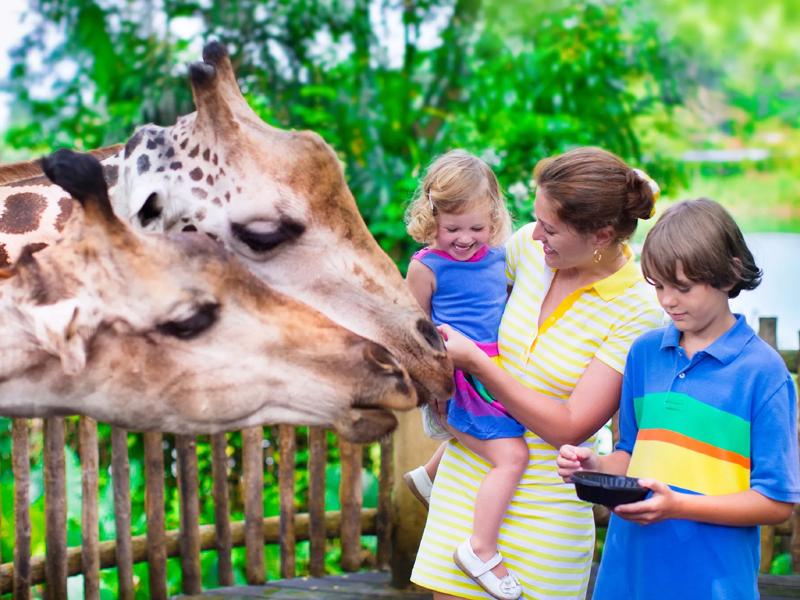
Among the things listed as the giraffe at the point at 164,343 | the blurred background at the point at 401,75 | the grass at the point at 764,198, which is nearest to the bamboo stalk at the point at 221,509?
the blurred background at the point at 401,75

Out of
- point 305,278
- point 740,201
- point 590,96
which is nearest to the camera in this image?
point 305,278

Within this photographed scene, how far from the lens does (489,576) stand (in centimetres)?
246

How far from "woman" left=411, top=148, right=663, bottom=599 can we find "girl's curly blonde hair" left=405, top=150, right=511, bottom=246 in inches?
4.9

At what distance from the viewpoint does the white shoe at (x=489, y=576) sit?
246cm

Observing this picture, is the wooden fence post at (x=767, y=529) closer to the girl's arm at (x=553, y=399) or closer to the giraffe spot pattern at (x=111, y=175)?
the girl's arm at (x=553, y=399)

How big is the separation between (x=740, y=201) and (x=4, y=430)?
9652mm

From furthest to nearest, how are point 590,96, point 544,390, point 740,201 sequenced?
point 740,201 < point 590,96 < point 544,390

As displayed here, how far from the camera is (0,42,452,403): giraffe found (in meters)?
1.95

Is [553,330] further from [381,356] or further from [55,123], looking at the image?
[55,123]

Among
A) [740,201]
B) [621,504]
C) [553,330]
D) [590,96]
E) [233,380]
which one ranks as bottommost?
[621,504]

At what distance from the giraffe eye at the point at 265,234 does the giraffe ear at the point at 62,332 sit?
414 mm

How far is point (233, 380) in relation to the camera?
5.79 ft

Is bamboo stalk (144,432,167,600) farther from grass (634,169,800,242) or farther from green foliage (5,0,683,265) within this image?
grass (634,169,800,242)

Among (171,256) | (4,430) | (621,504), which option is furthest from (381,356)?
(4,430)
